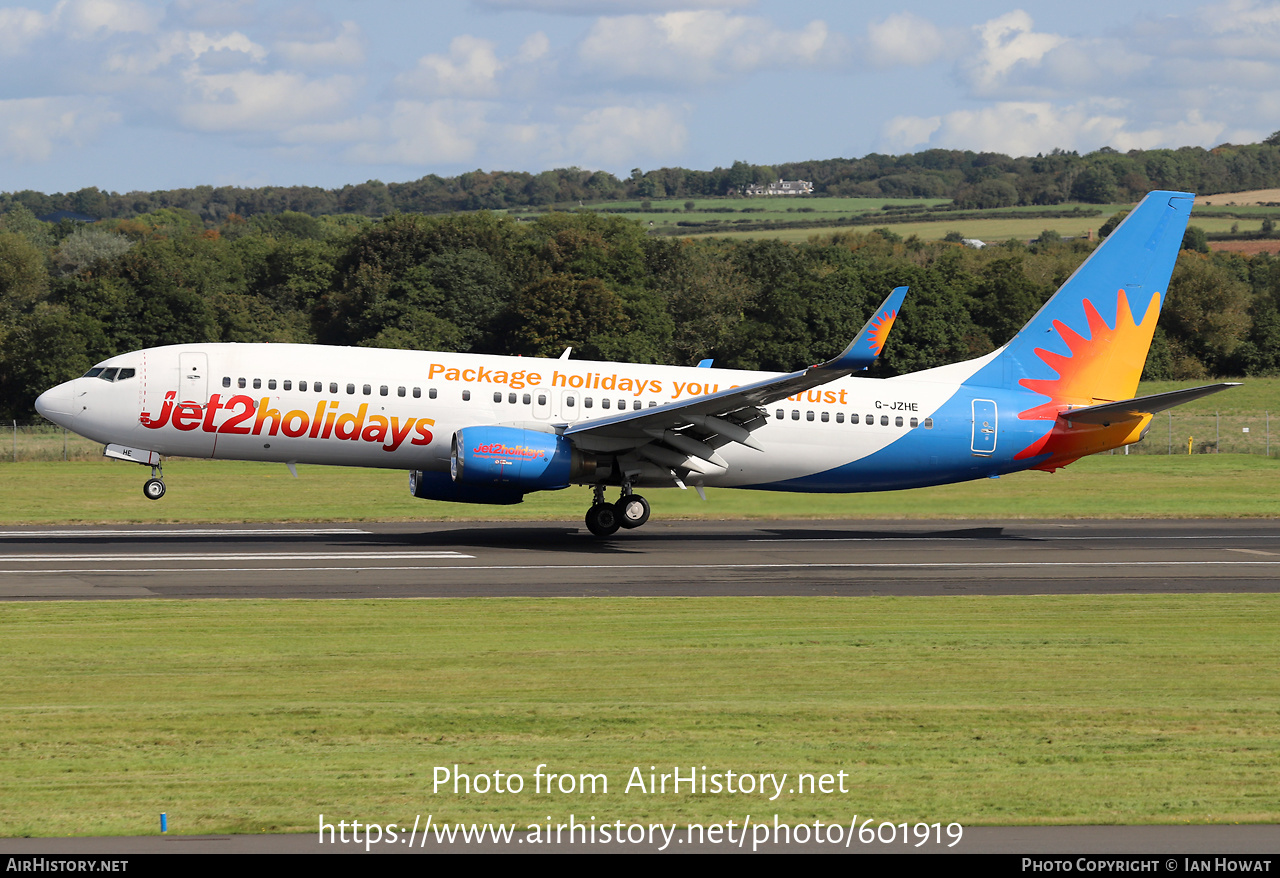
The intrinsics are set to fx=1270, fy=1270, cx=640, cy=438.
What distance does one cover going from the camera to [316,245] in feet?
406

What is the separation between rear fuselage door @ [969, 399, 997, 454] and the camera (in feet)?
113

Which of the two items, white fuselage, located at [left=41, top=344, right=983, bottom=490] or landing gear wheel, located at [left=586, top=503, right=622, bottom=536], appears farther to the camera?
landing gear wheel, located at [left=586, top=503, right=622, bottom=536]

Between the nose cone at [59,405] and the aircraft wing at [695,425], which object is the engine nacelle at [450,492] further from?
the nose cone at [59,405]

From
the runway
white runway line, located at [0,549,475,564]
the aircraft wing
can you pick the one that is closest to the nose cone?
the runway

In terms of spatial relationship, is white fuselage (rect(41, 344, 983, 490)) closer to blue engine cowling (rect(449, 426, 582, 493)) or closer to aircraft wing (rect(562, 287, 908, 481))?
aircraft wing (rect(562, 287, 908, 481))

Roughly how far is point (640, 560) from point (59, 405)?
14777 millimetres

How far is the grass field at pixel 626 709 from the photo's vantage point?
11453 mm

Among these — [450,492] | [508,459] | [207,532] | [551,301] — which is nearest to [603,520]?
[508,459]

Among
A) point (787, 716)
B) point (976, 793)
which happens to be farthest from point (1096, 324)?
point (976, 793)

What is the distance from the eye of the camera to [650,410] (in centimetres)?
3078

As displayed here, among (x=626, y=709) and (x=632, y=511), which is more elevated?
(x=632, y=511)

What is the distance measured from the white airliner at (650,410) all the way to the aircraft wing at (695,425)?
61mm

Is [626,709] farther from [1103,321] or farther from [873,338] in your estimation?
[1103,321]

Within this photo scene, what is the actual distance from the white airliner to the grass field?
8954 mm
